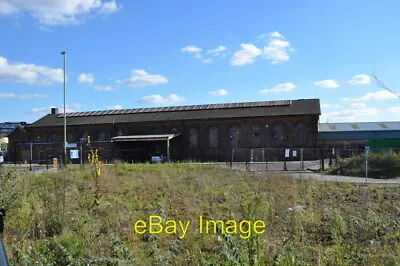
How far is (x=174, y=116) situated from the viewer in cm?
5469

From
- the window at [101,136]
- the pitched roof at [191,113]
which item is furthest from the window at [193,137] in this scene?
the window at [101,136]

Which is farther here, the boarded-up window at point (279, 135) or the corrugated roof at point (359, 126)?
the corrugated roof at point (359, 126)

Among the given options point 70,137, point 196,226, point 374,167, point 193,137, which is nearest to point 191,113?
point 193,137

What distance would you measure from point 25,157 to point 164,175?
4691cm

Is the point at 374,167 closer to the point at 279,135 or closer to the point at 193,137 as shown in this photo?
the point at 279,135

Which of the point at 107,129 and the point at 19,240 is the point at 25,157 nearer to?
the point at 107,129

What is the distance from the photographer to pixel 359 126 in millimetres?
65438

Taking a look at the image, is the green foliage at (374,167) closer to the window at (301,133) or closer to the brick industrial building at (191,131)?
the window at (301,133)

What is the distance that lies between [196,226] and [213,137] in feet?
142

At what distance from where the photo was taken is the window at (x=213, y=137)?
50.5 m

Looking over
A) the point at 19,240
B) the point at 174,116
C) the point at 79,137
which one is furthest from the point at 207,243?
the point at 79,137

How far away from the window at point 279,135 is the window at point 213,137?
7605 mm

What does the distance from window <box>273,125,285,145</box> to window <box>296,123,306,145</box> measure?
1921mm

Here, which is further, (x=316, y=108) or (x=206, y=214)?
(x=316, y=108)
